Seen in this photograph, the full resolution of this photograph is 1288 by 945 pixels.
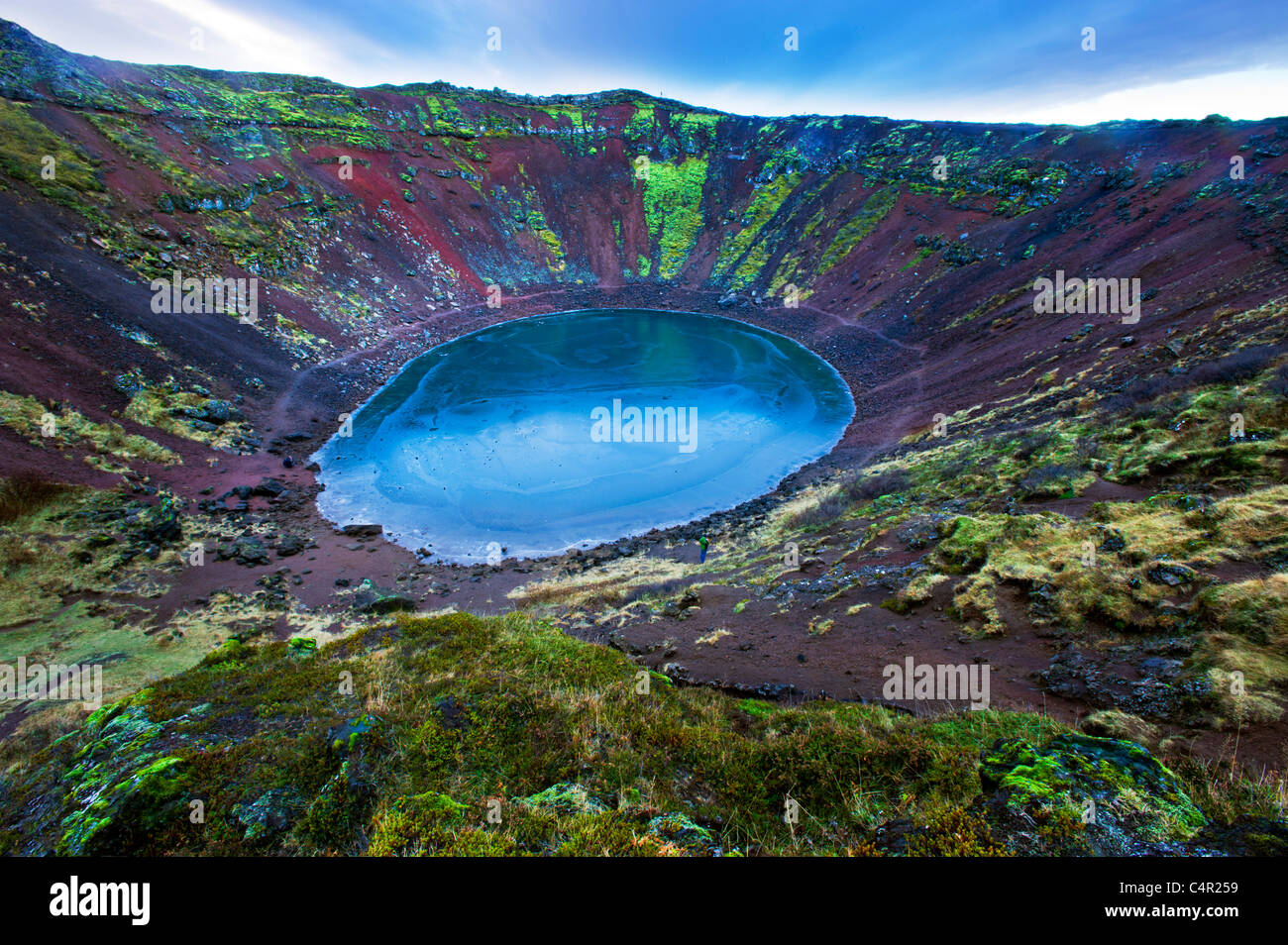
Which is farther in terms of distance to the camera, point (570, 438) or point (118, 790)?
point (570, 438)

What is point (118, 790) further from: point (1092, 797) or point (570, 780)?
point (1092, 797)

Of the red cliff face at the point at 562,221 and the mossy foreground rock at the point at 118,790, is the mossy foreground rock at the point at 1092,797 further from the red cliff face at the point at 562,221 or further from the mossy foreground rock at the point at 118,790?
the red cliff face at the point at 562,221

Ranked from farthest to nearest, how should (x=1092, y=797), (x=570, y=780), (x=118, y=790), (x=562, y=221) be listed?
1. (x=562, y=221)
2. (x=570, y=780)
3. (x=118, y=790)
4. (x=1092, y=797)

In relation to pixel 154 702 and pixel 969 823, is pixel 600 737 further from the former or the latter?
pixel 154 702

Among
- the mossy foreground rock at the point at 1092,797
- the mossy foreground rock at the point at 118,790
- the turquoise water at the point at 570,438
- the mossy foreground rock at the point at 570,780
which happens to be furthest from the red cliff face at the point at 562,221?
the mossy foreground rock at the point at 1092,797

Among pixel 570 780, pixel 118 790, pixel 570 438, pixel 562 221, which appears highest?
pixel 562 221

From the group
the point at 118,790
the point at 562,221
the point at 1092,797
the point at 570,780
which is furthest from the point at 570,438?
the point at 562,221
